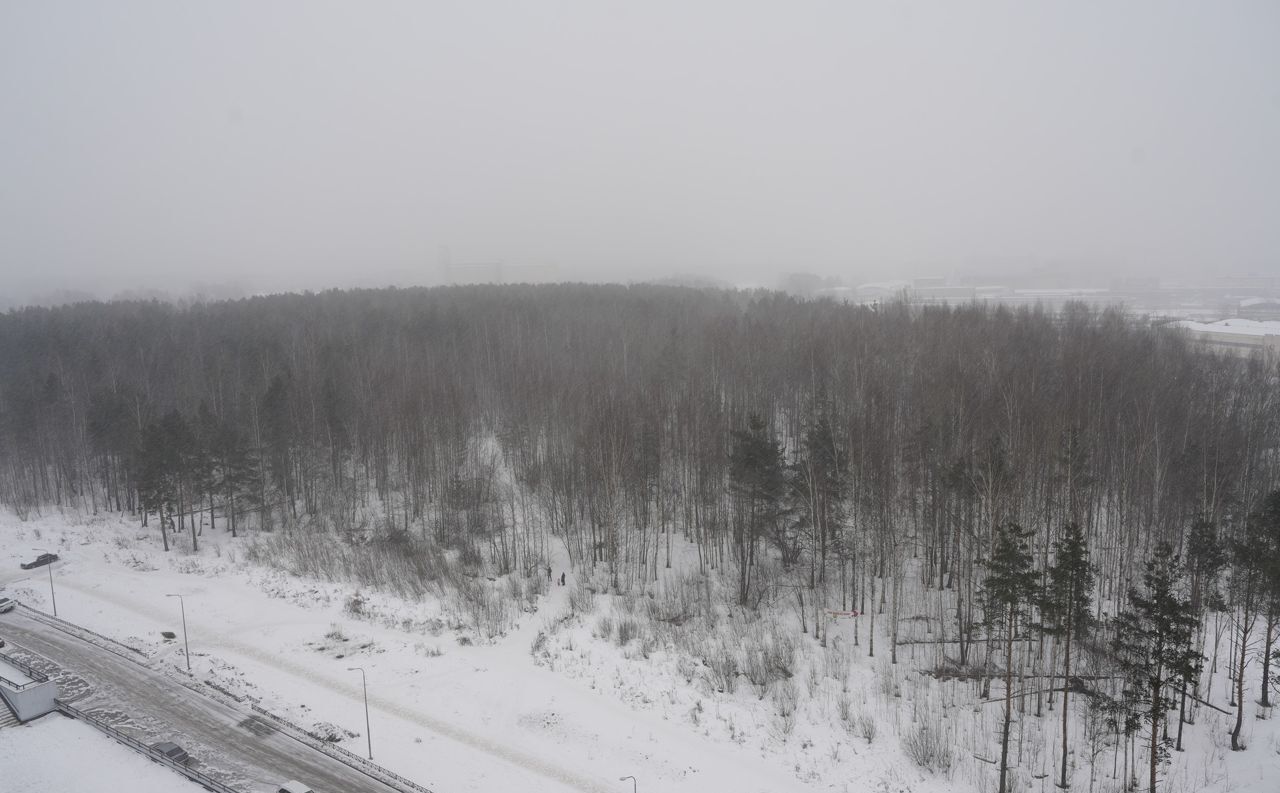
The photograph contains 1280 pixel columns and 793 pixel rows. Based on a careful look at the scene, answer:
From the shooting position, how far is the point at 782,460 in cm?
3173

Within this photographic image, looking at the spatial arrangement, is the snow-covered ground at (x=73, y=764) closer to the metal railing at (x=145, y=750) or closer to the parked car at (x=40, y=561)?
the metal railing at (x=145, y=750)

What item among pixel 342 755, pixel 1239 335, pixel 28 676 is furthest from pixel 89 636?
pixel 1239 335

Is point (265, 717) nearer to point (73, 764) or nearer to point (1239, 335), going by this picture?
point (73, 764)

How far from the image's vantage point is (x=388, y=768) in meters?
19.4

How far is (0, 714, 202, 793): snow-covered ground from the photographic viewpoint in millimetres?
19172

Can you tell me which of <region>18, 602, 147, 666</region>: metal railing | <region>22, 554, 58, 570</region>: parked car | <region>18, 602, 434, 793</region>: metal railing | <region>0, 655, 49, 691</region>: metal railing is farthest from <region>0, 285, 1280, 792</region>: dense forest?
<region>0, 655, 49, 691</region>: metal railing

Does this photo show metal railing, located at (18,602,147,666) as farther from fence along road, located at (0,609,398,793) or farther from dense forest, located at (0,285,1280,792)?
dense forest, located at (0,285,1280,792)

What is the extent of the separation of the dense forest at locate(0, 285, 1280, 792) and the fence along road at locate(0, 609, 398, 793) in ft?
48.3

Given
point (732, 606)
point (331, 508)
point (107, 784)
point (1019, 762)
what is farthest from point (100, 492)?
point (1019, 762)

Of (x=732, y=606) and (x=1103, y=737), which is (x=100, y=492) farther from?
(x=1103, y=737)

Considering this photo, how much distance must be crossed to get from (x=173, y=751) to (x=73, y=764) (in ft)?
11.0

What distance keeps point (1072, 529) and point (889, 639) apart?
10489 mm

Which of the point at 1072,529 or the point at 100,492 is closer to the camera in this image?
the point at 1072,529

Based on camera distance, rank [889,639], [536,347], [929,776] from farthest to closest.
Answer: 1. [536,347]
2. [889,639]
3. [929,776]
